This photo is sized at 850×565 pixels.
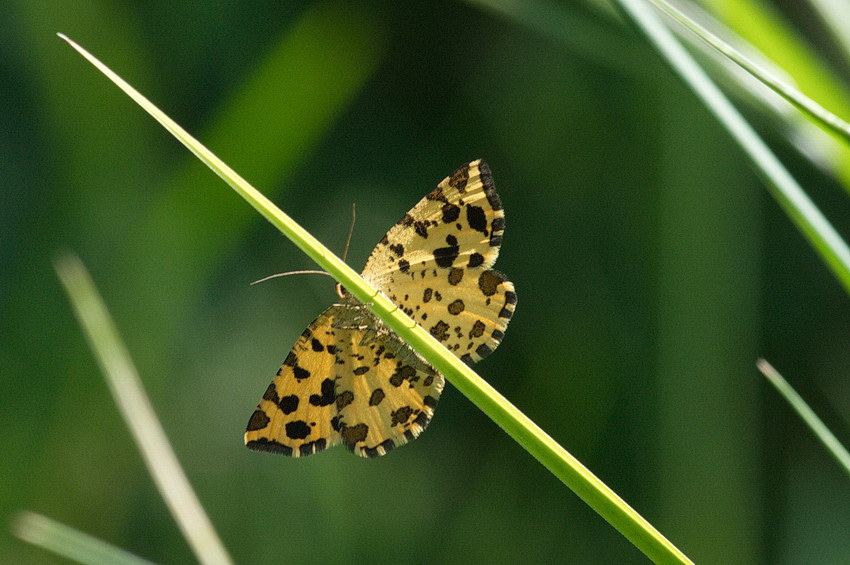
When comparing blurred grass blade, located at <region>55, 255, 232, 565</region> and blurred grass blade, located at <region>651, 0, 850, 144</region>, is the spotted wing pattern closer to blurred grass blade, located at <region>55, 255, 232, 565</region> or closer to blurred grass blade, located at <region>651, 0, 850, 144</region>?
blurred grass blade, located at <region>55, 255, 232, 565</region>

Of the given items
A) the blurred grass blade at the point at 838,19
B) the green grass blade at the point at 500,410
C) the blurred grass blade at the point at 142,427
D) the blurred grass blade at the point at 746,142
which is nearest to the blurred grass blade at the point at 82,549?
the blurred grass blade at the point at 142,427

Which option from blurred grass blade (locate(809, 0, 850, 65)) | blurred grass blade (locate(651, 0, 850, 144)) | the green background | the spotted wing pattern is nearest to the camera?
blurred grass blade (locate(651, 0, 850, 144))

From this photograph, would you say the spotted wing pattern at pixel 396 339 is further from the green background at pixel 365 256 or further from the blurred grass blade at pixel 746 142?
the green background at pixel 365 256

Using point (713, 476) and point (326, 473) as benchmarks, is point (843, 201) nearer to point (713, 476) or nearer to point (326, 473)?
point (713, 476)

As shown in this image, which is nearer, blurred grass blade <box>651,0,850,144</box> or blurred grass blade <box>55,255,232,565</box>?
blurred grass blade <box>651,0,850,144</box>

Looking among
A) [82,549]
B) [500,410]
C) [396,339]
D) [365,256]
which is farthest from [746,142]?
[365,256]

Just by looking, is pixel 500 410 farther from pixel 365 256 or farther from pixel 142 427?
pixel 365 256

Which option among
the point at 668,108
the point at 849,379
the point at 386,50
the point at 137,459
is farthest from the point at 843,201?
the point at 137,459

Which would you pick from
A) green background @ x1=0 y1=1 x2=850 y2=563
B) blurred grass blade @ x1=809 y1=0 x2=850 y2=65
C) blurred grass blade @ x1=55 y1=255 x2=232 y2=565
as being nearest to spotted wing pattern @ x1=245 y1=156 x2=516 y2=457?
blurred grass blade @ x1=55 y1=255 x2=232 y2=565
